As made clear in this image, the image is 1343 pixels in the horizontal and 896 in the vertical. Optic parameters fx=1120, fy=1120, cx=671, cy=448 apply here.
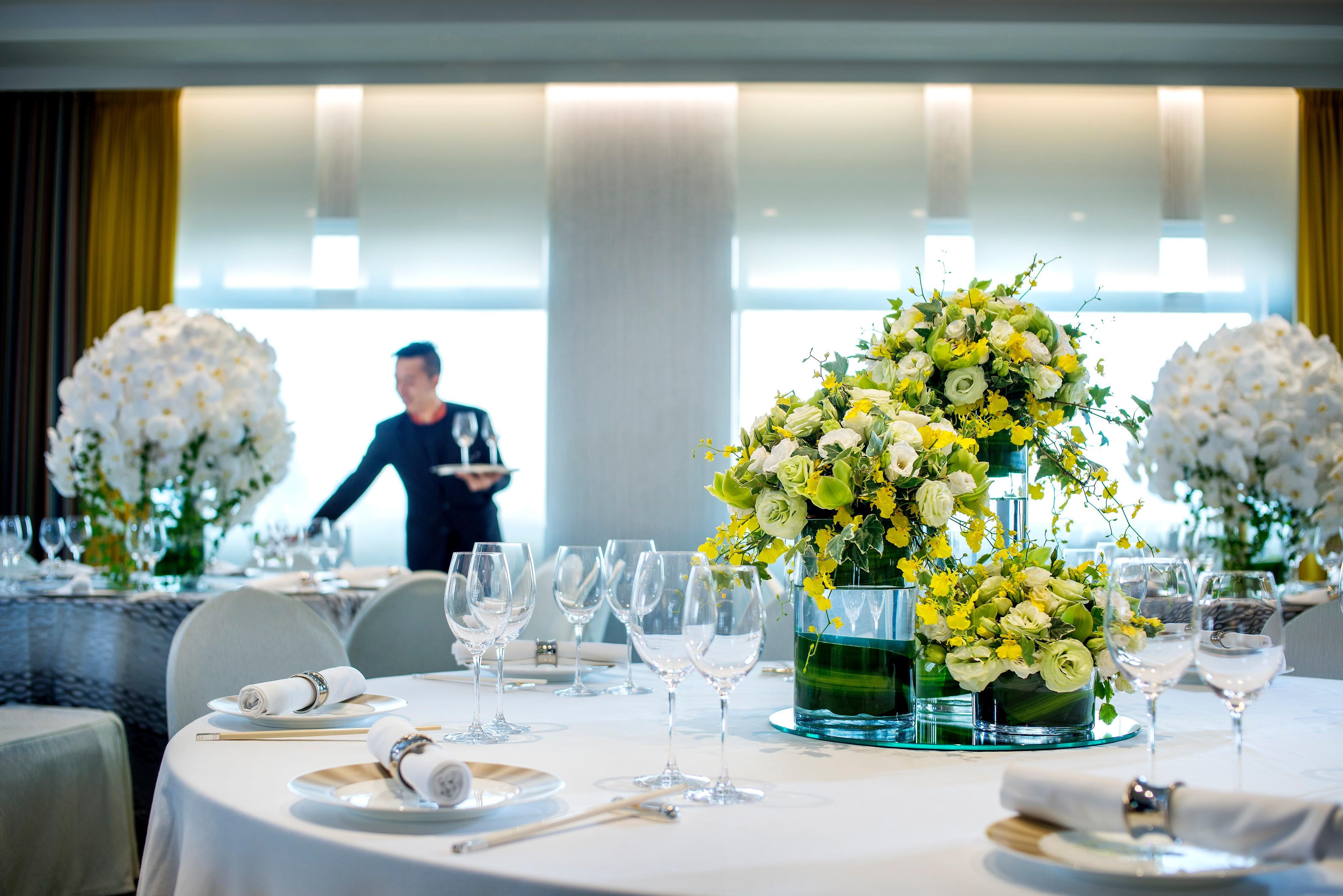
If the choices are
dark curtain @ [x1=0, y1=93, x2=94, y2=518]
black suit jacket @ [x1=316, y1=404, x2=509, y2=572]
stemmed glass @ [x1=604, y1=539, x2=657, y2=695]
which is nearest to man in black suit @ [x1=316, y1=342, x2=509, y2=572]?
black suit jacket @ [x1=316, y1=404, x2=509, y2=572]

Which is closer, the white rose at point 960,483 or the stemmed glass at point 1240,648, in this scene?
the stemmed glass at point 1240,648

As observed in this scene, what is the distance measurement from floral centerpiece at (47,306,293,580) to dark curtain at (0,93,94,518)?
3.46 meters

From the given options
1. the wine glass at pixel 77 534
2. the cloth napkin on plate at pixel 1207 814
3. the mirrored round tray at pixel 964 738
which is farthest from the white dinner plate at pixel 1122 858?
the wine glass at pixel 77 534

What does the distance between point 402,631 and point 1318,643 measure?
7.09 ft

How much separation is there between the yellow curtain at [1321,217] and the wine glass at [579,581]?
5892 millimetres

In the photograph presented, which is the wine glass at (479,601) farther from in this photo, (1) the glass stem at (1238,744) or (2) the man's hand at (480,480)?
(2) the man's hand at (480,480)

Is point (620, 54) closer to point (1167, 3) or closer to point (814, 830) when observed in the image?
point (1167, 3)

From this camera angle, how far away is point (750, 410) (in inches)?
251

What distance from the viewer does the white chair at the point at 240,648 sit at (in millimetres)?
1918

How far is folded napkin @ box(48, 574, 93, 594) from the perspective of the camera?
3.24 meters

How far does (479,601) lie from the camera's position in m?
1.36

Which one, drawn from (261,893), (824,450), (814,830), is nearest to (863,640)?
(824,450)

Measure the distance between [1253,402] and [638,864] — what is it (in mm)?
3103

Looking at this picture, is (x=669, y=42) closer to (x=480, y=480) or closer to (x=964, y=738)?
(x=480, y=480)
